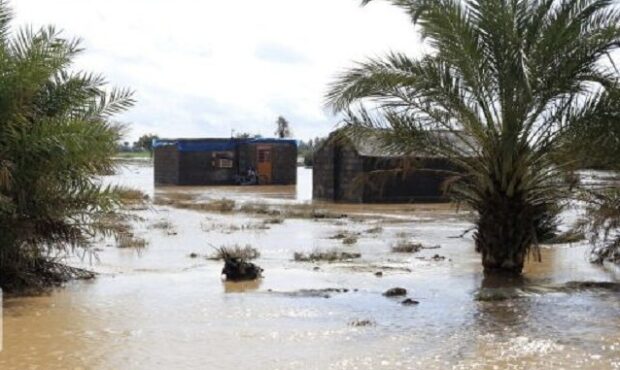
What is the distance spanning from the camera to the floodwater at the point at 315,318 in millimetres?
6652

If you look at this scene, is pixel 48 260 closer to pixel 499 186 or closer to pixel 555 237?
pixel 499 186

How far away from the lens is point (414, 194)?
30.3 m

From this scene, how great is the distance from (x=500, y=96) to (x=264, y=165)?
38502mm

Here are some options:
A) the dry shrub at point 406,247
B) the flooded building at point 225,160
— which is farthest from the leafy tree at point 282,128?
the dry shrub at point 406,247

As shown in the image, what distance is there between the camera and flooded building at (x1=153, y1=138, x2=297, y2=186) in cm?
4759

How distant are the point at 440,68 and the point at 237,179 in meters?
37.7

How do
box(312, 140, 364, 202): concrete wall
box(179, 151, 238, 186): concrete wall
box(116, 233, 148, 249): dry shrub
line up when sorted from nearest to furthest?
box(116, 233, 148, 249): dry shrub
box(312, 140, 364, 202): concrete wall
box(179, 151, 238, 186): concrete wall

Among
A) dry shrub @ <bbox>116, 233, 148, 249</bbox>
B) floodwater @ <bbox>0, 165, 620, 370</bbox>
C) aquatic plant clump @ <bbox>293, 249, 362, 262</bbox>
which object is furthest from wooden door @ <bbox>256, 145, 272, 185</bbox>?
floodwater @ <bbox>0, 165, 620, 370</bbox>

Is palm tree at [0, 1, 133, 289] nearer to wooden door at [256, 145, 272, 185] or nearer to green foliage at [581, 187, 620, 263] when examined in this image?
green foliage at [581, 187, 620, 263]

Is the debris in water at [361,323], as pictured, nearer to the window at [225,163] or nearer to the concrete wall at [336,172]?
the concrete wall at [336,172]

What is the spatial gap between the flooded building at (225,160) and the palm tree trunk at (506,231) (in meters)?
37.0

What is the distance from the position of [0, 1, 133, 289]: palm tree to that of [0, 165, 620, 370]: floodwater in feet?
2.20

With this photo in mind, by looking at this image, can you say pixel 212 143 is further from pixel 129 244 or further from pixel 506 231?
pixel 506 231

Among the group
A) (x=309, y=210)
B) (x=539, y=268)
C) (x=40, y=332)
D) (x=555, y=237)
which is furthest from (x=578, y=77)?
(x=309, y=210)
